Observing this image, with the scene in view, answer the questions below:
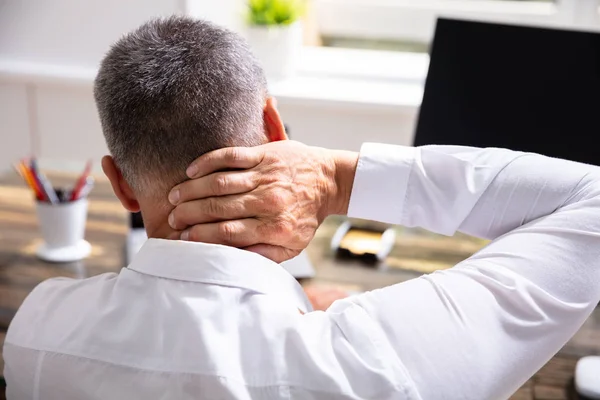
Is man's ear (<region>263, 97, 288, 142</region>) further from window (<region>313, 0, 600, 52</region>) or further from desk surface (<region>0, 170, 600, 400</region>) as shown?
window (<region>313, 0, 600, 52</region>)

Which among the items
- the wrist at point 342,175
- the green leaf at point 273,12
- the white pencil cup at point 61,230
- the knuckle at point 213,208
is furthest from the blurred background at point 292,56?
the knuckle at point 213,208

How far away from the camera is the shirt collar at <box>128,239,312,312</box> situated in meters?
0.98

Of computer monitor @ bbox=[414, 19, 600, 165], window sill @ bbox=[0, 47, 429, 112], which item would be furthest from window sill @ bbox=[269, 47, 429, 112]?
computer monitor @ bbox=[414, 19, 600, 165]

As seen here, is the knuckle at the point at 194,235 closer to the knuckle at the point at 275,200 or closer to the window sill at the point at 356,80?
the knuckle at the point at 275,200

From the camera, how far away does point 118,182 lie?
112cm

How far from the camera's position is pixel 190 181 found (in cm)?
102

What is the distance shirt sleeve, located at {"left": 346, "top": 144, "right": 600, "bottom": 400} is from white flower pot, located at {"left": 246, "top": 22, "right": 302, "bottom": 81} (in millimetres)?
1627

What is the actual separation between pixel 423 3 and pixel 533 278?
2169 millimetres

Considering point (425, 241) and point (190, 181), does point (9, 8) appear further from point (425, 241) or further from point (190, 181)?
point (190, 181)

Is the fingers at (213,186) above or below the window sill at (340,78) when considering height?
above

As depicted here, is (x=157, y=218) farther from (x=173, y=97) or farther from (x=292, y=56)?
(x=292, y=56)

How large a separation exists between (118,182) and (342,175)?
35 cm

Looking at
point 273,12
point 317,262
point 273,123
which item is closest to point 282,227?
point 273,123

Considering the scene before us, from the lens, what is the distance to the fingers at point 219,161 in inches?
39.6
